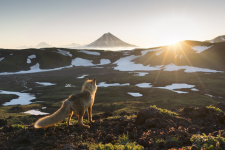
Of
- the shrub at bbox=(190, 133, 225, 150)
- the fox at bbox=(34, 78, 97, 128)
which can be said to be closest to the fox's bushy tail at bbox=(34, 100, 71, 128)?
the fox at bbox=(34, 78, 97, 128)

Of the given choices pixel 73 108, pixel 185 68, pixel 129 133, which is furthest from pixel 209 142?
pixel 185 68

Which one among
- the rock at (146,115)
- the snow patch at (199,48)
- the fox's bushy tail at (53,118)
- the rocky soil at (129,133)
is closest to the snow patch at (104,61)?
the snow patch at (199,48)

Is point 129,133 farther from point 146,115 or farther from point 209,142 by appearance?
point 209,142

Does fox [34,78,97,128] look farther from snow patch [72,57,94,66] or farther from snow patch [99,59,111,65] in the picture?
snow patch [99,59,111,65]

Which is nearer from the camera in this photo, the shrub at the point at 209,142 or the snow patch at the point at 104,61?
the shrub at the point at 209,142

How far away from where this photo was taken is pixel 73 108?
11.3 metres

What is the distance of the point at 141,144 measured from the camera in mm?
8734

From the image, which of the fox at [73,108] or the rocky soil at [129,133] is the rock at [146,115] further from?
the fox at [73,108]

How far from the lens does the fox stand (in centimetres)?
1018

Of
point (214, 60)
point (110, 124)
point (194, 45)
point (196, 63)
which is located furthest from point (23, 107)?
point (194, 45)

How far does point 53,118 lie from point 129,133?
4.52 m

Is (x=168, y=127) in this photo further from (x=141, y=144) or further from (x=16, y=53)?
(x=16, y=53)

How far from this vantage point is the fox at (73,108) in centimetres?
1018

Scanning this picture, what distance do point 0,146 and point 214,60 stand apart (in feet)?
431
